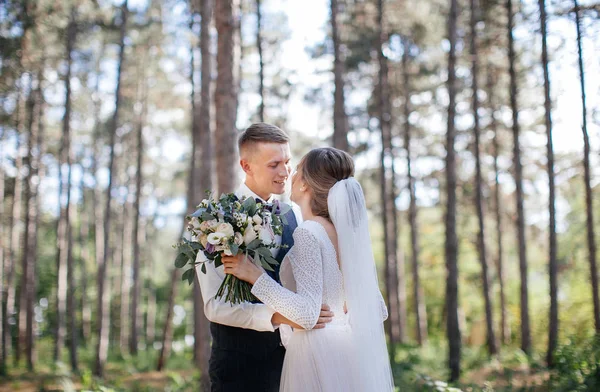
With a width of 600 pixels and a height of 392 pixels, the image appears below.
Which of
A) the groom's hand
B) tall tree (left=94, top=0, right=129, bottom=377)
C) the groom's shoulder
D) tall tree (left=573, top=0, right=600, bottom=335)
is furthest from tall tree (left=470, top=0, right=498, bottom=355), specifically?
the groom's hand

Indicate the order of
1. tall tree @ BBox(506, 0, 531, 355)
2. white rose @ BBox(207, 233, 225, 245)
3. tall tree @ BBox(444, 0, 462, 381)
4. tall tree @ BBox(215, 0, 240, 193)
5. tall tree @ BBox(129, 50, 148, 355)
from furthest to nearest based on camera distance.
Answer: tall tree @ BBox(129, 50, 148, 355)
tall tree @ BBox(506, 0, 531, 355)
tall tree @ BBox(444, 0, 462, 381)
tall tree @ BBox(215, 0, 240, 193)
white rose @ BBox(207, 233, 225, 245)

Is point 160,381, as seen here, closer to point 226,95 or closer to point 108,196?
point 108,196

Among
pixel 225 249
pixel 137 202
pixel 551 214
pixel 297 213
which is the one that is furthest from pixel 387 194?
pixel 225 249

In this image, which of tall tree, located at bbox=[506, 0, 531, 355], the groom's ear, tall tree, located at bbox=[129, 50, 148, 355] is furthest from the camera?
tall tree, located at bbox=[129, 50, 148, 355]

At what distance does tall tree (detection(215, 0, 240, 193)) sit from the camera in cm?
743

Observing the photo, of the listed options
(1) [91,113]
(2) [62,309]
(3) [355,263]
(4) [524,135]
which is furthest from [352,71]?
(3) [355,263]

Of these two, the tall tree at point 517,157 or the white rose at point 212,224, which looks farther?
the tall tree at point 517,157

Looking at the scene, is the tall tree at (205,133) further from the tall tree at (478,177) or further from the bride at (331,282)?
the tall tree at (478,177)

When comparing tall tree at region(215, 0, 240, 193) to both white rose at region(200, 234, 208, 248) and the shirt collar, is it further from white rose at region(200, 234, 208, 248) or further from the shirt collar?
white rose at region(200, 234, 208, 248)

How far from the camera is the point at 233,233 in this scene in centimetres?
310

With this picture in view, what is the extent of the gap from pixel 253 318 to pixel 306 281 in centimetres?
38

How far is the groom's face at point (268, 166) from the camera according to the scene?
11.5ft

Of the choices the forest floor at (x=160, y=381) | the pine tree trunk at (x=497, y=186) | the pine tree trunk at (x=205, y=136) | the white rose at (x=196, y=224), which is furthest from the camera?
the pine tree trunk at (x=497, y=186)

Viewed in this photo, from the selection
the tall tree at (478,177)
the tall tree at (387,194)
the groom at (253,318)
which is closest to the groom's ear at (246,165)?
the groom at (253,318)
